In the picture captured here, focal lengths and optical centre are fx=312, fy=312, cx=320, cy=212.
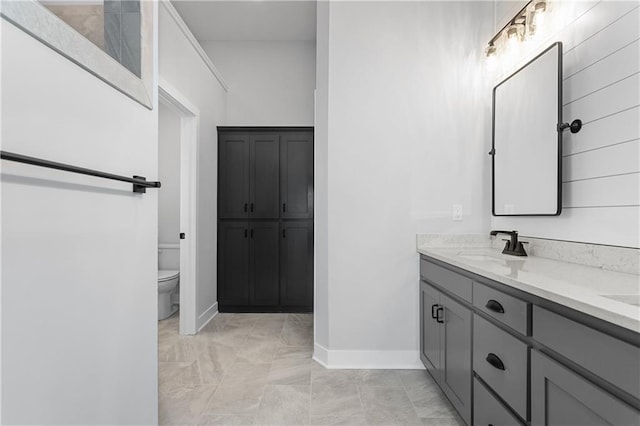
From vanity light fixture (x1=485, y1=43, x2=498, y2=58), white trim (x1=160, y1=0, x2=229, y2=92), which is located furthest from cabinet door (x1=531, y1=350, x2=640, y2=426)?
white trim (x1=160, y1=0, x2=229, y2=92)

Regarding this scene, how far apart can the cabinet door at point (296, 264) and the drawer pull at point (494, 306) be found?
238 cm

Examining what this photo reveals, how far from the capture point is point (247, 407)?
1807 millimetres

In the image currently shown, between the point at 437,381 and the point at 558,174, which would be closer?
the point at 558,174

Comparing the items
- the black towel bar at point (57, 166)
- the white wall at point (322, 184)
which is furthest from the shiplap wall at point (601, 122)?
the black towel bar at point (57, 166)

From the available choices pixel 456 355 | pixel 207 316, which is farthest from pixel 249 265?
pixel 456 355

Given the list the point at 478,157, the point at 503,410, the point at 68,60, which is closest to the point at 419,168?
the point at 478,157

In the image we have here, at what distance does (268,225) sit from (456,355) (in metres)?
2.40

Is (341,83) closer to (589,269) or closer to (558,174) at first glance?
(558,174)

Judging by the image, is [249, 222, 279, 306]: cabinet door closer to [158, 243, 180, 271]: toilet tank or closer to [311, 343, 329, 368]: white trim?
[158, 243, 180, 271]: toilet tank

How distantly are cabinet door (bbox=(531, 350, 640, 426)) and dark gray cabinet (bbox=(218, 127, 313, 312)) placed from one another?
268cm

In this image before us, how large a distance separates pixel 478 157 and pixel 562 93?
0.73m

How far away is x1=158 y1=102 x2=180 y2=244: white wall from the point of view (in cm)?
392

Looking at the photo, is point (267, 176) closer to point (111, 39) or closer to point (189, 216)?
point (189, 216)

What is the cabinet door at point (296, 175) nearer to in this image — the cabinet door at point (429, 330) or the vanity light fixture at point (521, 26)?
the cabinet door at point (429, 330)
